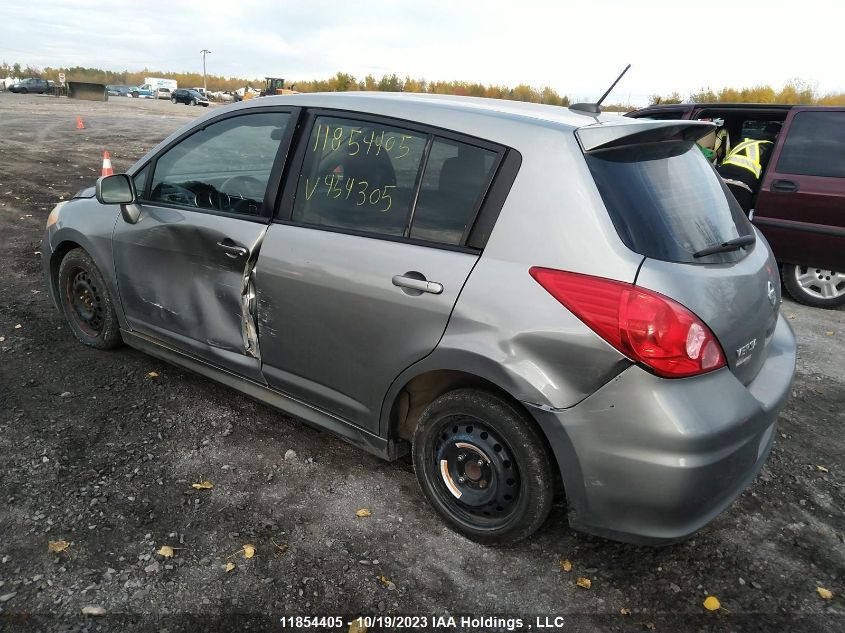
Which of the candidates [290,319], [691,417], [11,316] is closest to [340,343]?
[290,319]

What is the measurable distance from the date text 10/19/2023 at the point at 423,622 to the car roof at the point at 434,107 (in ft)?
6.15

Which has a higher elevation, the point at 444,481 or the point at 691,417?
the point at 691,417

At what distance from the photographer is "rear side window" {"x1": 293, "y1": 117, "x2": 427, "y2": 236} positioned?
9.01ft

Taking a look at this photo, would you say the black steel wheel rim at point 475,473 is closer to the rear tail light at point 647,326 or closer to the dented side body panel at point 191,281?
the rear tail light at point 647,326

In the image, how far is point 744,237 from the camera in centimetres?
278

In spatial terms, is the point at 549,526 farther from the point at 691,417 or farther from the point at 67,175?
the point at 67,175

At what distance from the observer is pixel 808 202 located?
606cm

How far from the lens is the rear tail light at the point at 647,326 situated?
84.7 inches

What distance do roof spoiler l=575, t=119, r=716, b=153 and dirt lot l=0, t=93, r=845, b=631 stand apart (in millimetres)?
1679

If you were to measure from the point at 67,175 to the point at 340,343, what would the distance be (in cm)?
1107

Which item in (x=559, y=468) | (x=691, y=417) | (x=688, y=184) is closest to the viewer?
(x=691, y=417)

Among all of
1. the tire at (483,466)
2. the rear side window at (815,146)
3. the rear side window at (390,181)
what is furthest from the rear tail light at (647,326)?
the rear side window at (815,146)

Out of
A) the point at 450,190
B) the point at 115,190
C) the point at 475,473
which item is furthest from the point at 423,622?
the point at 115,190

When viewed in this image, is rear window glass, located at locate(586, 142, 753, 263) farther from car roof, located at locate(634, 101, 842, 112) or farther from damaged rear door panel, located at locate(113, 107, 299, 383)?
car roof, located at locate(634, 101, 842, 112)
